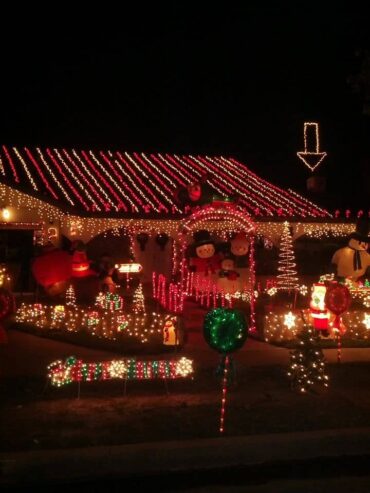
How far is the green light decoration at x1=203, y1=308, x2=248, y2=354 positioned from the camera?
7.95m

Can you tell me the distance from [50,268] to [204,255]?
4.30m


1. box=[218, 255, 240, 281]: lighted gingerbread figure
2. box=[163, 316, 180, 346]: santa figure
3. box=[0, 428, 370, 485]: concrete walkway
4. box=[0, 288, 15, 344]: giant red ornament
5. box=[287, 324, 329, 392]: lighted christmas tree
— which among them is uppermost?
box=[218, 255, 240, 281]: lighted gingerbread figure

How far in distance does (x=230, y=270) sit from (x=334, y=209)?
425 centimetres

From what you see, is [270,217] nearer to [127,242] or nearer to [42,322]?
[127,242]

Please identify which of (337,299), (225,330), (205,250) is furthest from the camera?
(205,250)

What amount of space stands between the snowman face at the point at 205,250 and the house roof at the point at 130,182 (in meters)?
1.06

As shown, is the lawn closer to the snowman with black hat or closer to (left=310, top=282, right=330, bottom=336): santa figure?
(left=310, top=282, right=330, bottom=336): santa figure

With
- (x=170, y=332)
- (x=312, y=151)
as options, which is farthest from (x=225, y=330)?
(x=312, y=151)

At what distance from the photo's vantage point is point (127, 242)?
750 inches

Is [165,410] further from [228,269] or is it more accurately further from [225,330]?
[228,269]

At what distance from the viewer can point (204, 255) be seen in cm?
1428

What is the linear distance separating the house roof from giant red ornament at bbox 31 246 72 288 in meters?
2.65

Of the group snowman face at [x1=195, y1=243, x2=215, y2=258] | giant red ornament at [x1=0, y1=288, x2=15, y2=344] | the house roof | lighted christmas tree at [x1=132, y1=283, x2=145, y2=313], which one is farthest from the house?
giant red ornament at [x1=0, y1=288, x2=15, y2=344]

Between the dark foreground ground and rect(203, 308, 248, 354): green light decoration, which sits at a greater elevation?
rect(203, 308, 248, 354): green light decoration
